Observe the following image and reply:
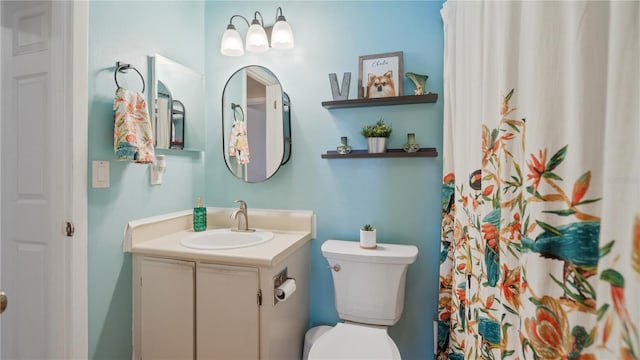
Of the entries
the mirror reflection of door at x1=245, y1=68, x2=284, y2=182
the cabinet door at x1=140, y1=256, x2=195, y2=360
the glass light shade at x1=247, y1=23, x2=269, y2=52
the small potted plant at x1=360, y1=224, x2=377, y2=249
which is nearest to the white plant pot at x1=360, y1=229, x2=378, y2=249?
the small potted plant at x1=360, y1=224, x2=377, y2=249

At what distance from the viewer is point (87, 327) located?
1.33 metres

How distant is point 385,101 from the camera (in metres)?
1.66

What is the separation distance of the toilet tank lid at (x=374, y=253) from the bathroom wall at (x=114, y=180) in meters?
1.04

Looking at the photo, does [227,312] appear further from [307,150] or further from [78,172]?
[307,150]

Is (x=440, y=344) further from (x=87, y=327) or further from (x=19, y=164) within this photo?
(x=19, y=164)

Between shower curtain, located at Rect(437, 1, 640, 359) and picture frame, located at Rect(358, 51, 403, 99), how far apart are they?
2.78 ft

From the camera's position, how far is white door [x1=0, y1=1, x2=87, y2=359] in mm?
1264

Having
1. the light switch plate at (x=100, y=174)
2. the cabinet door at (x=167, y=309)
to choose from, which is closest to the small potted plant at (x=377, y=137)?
the cabinet door at (x=167, y=309)

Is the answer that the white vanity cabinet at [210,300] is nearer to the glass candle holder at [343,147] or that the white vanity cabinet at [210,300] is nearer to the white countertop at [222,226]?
the white countertop at [222,226]

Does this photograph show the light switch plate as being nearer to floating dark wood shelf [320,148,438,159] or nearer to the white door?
the white door

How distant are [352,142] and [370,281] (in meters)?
0.81

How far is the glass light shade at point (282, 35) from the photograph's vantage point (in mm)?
1799

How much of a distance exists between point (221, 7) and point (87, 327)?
2.04 metres

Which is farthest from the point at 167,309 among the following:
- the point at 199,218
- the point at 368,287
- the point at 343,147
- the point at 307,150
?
the point at 343,147
